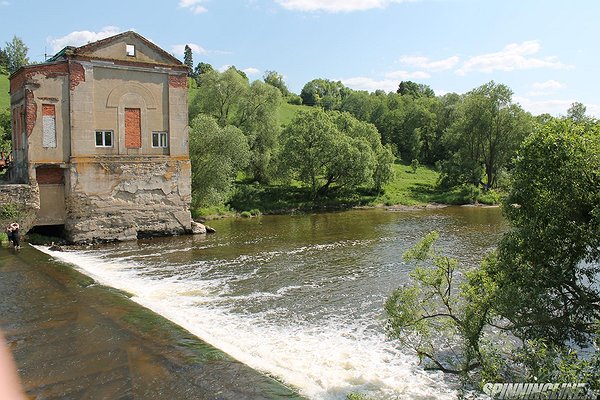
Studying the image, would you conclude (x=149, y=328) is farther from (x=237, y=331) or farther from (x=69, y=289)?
(x=69, y=289)

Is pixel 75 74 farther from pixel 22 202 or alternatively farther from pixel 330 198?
pixel 330 198

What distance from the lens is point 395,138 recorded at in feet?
285

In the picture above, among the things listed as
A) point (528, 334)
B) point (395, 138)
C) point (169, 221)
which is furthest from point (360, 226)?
point (395, 138)

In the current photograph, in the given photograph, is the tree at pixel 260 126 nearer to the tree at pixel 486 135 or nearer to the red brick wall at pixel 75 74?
the tree at pixel 486 135

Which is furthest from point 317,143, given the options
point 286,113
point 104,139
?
point 286,113

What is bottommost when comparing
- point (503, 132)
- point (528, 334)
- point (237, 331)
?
point (237, 331)

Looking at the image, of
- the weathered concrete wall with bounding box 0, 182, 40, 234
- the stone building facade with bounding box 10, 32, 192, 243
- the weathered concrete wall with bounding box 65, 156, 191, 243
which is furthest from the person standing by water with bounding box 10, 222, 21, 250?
the weathered concrete wall with bounding box 65, 156, 191, 243

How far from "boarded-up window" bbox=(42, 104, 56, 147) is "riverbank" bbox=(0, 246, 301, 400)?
1109cm

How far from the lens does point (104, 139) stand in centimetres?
2759

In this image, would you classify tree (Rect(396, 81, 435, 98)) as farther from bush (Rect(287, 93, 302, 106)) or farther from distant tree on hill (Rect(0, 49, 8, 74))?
distant tree on hill (Rect(0, 49, 8, 74))

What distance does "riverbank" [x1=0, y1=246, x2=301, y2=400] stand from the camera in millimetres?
10065

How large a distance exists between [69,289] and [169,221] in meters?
12.4

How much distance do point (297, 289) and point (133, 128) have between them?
51.0 ft

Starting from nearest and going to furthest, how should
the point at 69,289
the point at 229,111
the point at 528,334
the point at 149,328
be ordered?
the point at 528,334
the point at 149,328
the point at 69,289
the point at 229,111
